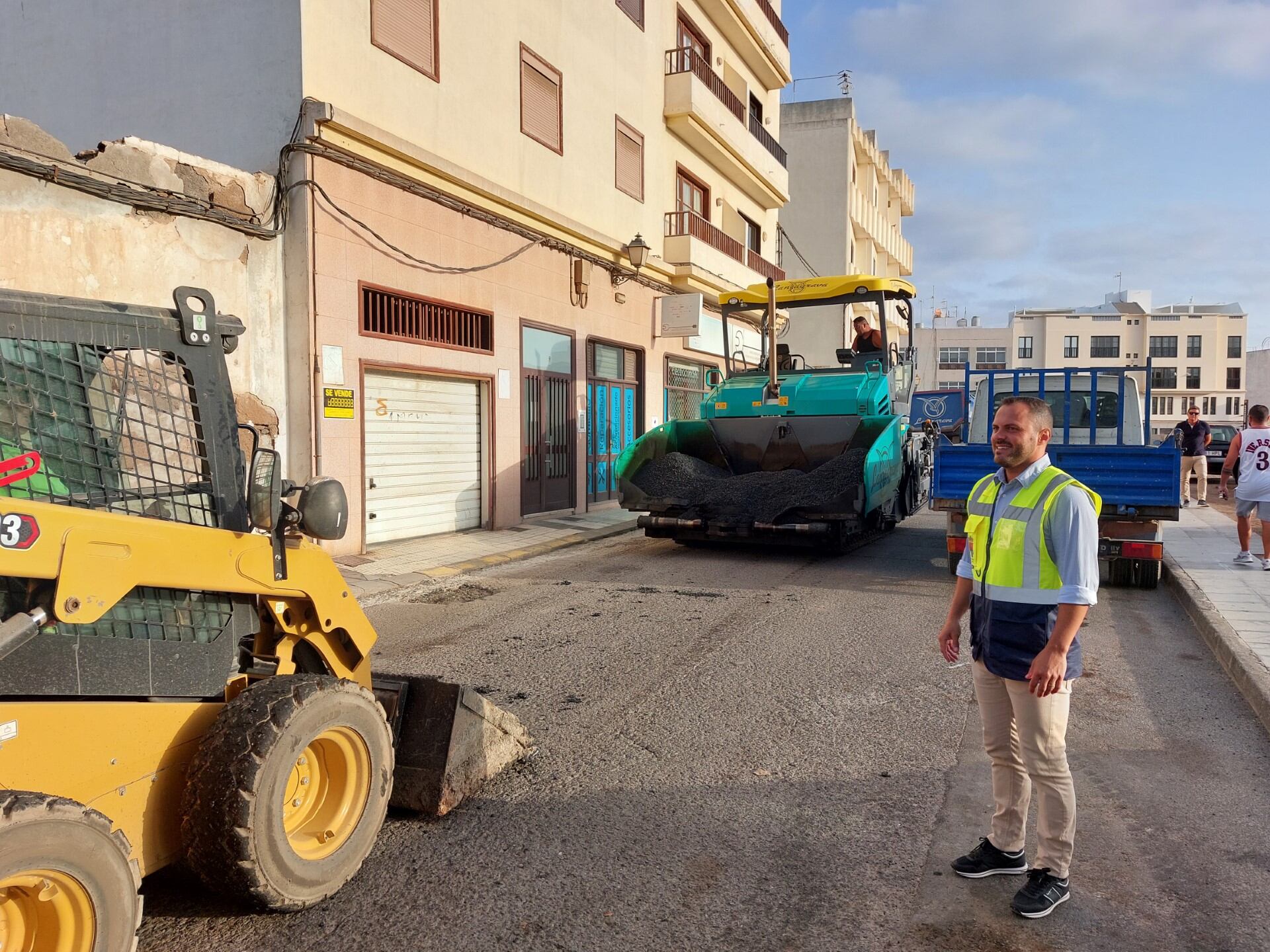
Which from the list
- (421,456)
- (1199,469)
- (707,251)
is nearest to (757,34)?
(707,251)

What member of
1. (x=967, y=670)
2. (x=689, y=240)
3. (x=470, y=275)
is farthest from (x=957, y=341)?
(x=967, y=670)

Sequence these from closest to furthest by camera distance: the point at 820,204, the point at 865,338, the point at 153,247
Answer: the point at 153,247 → the point at 865,338 → the point at 820,204

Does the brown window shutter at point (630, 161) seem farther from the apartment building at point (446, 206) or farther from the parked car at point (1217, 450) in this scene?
the parked car at point (1217, 450)

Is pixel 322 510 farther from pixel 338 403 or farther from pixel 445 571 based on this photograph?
pixel 338 403

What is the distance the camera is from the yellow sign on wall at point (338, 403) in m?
9.73

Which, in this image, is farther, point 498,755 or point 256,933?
point 498,755

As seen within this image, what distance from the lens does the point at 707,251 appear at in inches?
730

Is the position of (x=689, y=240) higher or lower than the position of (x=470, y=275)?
higher

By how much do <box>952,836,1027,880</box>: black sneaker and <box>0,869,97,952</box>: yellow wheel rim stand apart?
266 centimetres

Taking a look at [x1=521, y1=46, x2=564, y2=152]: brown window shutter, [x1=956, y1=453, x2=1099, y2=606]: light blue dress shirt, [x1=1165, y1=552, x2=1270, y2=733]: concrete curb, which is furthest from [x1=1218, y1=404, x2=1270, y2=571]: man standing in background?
[x1=521, y1=46, x2=564, y2=152]: brown window shutter

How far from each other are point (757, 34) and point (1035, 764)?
72.1 feet

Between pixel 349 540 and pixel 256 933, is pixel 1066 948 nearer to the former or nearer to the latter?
pixel 256 933

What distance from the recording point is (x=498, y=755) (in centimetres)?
401

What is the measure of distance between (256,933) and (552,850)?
1.03m
